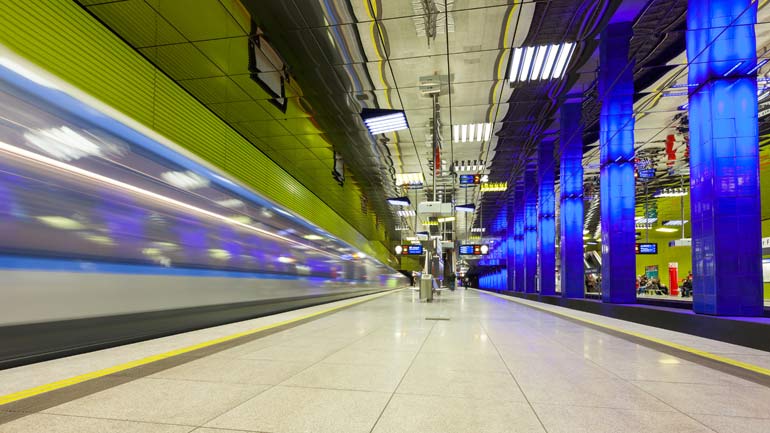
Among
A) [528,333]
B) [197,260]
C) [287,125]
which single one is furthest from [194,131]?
[528,333]

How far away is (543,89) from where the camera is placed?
10234 mm

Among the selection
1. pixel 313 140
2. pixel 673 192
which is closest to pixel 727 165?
pixel 313 140

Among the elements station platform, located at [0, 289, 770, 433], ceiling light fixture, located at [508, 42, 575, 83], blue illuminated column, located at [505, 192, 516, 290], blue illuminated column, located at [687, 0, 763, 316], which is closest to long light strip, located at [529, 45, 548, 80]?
ceiling light fixture, located at [508, 42, 575, 83]

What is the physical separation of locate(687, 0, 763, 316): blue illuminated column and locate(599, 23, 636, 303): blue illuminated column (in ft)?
11.5

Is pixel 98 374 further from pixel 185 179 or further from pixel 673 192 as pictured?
pixel 673 192

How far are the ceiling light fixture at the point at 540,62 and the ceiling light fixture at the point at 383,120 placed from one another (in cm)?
321

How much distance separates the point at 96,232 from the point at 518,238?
25.1 m

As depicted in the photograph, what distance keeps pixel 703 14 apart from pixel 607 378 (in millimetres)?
6148

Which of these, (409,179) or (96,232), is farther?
(409,179)

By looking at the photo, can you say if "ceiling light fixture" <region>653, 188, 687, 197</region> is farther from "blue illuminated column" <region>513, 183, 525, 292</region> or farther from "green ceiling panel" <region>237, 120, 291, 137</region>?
"green ceiling panel" <region>237, 120, 291, 137</region>

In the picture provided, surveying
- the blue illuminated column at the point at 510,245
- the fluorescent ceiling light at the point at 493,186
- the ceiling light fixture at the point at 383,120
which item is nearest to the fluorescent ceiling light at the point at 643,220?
the blue illuminated column at the point at 510,245

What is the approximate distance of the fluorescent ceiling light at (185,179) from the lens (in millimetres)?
4908

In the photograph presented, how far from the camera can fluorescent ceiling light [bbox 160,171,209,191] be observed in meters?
4.91

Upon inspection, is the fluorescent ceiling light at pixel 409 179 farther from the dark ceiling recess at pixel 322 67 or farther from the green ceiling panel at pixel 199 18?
the green ceiling panel at pixel 199 18
